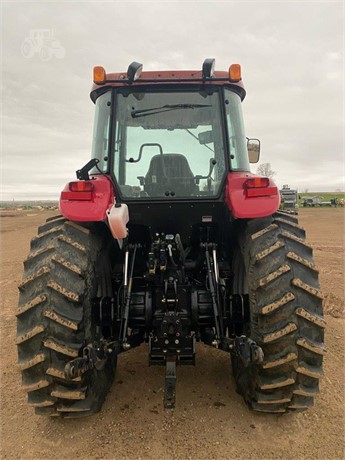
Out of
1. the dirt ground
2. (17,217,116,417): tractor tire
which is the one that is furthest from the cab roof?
the dirt ground

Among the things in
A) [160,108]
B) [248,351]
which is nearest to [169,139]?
[160,108]

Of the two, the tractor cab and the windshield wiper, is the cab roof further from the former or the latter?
the windshield wiper

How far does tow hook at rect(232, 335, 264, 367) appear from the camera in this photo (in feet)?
7.76

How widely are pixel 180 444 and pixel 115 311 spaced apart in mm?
1139

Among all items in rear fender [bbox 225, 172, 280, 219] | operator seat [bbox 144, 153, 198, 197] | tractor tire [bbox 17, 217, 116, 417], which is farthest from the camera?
operator seat [bbox 144, 153, 198, 197]

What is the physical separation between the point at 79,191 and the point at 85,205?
0.12 metres

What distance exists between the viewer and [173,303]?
2.98m

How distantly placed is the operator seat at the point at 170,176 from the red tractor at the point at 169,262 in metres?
0.01

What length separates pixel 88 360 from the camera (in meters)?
2.47

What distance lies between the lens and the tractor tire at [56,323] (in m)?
2.53

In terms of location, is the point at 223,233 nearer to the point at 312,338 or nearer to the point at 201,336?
the point at 201,336

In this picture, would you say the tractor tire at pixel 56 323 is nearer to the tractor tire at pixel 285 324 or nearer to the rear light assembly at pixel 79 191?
the rear light assembly at pixel 79 191

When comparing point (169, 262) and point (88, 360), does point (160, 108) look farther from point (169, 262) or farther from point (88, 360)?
point (88, 360)

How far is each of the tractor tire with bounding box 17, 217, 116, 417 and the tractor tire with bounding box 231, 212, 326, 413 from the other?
129 centimetres
